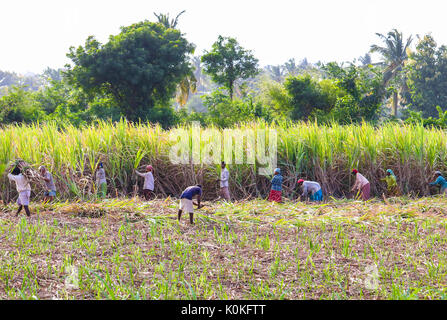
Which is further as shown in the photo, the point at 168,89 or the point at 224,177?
the point at 168,89

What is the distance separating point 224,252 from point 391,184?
5791 millimetres

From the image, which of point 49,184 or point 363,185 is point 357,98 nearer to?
point 363,185

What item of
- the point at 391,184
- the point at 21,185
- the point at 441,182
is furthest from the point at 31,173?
the point at 441,182

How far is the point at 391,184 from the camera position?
32.0 feet

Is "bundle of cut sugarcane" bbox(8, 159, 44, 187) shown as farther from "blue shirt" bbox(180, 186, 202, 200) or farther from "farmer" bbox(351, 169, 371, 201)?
"farmer" bbox(351, 169, 371, 201)

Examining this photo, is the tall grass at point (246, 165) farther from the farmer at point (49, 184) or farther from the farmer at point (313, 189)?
the farmer at point (49, 184)

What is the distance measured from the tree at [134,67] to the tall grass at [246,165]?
46.0 ft

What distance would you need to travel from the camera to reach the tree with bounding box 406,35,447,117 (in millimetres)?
31219

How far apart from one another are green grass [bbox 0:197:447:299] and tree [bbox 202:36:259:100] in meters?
21.8

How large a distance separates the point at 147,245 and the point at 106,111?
66.7 feet

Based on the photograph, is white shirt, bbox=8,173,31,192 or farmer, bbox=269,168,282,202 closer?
white shirt, bbox=8,173,31,192

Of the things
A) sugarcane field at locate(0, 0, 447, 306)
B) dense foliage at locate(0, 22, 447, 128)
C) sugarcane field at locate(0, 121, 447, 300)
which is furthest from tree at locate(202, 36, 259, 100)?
sugarcane field at locate(0, 121, 447, 300)

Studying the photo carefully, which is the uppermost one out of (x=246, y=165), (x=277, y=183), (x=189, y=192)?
(x=189, y=192)

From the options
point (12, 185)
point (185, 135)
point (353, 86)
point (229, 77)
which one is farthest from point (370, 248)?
point (229, 77)
